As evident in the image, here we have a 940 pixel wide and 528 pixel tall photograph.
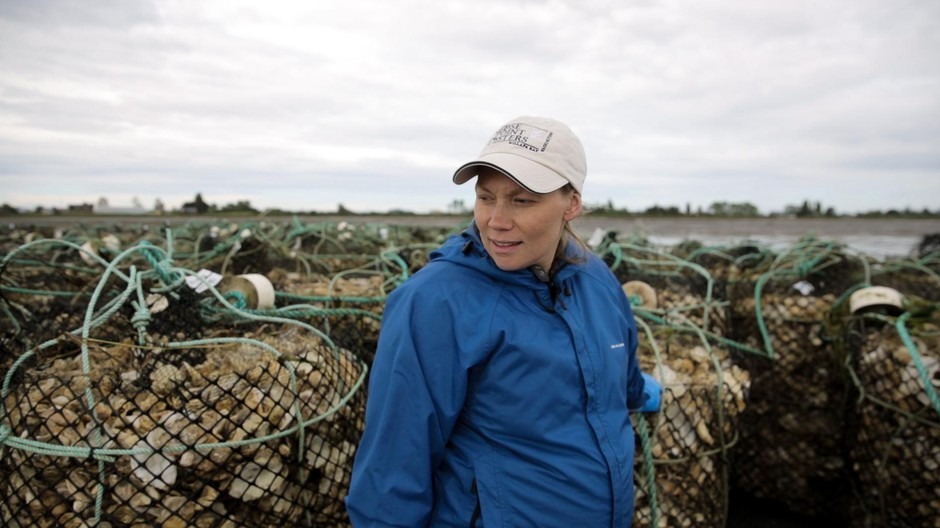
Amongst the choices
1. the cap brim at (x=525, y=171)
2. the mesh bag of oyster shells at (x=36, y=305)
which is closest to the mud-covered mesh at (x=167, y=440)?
the mesh bag of oyster shells at (x=36, y=305)

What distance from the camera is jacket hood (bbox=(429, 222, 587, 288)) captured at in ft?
5.58

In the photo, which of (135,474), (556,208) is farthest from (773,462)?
(135,474)

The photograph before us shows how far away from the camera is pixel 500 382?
1615 mm

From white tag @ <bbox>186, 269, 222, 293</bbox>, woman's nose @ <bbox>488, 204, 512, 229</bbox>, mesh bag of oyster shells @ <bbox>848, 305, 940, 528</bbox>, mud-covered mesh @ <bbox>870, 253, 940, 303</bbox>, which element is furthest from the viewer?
mud-covered mesh @ <bbox>870, 253, 940, 303</bbox>

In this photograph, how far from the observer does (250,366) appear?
2.03m

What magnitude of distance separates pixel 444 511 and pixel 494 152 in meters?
1.04

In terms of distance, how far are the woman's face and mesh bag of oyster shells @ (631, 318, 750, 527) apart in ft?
3.61

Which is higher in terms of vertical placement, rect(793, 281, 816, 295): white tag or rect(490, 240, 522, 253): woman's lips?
rect(490, 240, 522, 253): woman's lips

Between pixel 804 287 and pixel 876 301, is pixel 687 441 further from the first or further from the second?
pixel 804 287

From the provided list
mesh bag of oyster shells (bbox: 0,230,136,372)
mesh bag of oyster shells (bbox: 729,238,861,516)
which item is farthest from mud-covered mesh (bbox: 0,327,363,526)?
mesh bag of oyster shells (bbox: 729,238,861,516)

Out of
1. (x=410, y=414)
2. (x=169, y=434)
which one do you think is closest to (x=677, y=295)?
(x=410, y=414)

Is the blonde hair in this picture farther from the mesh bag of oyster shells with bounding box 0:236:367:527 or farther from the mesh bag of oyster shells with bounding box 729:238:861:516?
the mesh bag of oyster shells with bounding box 729:238:861:516

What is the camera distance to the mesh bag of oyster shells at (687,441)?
239 cm

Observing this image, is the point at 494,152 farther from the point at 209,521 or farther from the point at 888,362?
the point at 888,362
